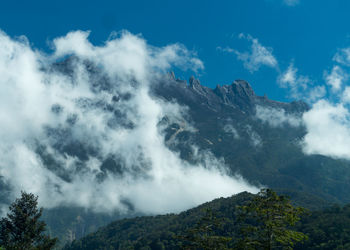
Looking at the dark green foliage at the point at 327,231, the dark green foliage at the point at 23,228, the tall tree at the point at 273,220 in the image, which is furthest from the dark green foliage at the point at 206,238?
the dark green foliage at the point at 327,231

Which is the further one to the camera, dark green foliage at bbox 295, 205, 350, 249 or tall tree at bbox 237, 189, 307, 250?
dark green foliage at bbox 295, 205, 350, 249

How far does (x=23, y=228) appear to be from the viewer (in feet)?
188

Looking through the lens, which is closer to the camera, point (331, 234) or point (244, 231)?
point (244, 231)

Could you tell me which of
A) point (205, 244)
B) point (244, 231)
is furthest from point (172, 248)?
point (244, 231)

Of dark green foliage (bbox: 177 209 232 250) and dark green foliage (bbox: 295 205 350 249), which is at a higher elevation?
dark green foliage (bbox: 295 205 350 249)

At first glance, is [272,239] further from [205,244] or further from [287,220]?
[205,244]

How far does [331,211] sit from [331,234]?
143ft

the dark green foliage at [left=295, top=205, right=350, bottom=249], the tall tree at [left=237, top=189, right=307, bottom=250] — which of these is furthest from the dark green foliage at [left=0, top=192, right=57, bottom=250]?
the dark green foliage at [left=295, top=205, right=350, bottom=249]

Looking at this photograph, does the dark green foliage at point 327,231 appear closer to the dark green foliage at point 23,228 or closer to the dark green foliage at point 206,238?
the dark green foliage at point 206,238

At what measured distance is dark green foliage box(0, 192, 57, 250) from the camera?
55.9 metres

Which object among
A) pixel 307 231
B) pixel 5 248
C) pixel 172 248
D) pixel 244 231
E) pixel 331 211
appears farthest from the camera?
pixel 172 248

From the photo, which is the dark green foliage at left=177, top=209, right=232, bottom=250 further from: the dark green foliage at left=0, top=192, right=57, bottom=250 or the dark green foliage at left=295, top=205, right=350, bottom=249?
the dark green foliage at left=295, top=205, right=350, bottom=249

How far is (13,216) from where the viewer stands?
57.5 metres

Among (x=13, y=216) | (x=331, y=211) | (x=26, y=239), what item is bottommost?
(x=26, y=239)
